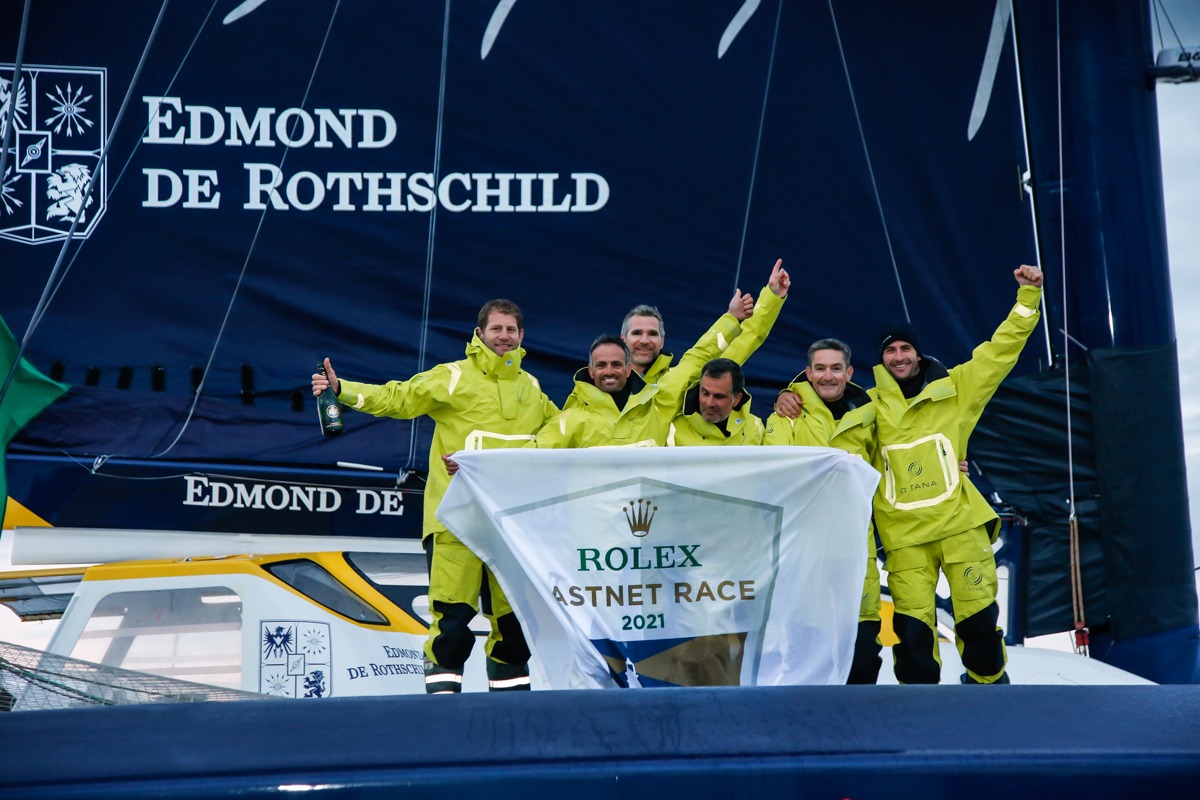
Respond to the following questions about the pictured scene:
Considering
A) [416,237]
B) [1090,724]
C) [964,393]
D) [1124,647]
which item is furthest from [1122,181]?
[1090,724]

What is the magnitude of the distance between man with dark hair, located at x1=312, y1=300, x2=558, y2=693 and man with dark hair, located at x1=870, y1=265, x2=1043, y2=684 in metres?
1.15

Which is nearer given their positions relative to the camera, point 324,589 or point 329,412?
point 329,412

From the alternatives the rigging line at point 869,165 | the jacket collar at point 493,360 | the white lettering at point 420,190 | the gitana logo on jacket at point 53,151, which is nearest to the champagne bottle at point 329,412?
the jacket collar at point 493,360

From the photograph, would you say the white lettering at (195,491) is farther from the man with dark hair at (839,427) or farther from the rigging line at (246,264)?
the man with dark hair at (839,427)

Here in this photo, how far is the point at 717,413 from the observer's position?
400 cm

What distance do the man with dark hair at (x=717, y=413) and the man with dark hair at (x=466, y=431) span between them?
47 cm

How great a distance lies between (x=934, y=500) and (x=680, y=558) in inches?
52.0

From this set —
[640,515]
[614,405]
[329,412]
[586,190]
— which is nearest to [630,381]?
[614,405]

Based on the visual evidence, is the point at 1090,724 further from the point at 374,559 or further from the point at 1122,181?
the point at 1122,181

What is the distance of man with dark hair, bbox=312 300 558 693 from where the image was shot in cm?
390

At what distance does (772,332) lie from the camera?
203 inches

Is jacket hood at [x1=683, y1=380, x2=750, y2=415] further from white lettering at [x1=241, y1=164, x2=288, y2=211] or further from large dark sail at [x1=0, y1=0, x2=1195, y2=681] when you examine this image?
white lettering at [x1=241, y1=164, x2=288, y2=211]

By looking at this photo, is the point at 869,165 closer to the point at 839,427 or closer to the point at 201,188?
the point at 839,427

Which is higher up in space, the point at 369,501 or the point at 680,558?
the point at 680,558
